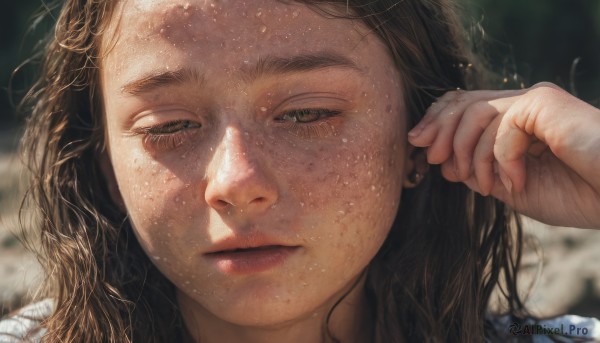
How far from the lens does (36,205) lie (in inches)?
104

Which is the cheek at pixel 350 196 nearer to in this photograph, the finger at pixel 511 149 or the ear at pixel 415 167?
the ear at pixel 415 167

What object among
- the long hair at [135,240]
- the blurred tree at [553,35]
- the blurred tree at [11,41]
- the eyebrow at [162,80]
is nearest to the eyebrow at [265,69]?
the eyebrow at [162,80]

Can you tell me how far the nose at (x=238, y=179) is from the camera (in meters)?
2.08

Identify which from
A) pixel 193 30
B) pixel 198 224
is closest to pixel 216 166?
pixel 198 224

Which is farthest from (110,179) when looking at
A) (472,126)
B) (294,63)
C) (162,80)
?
(472,126)

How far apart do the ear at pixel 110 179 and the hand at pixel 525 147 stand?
0.86 m

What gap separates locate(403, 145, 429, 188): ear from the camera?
8.19ft

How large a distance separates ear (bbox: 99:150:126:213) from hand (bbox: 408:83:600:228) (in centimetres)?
86

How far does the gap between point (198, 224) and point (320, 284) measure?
0.35 meters

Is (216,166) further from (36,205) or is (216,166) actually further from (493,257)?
(493,257)

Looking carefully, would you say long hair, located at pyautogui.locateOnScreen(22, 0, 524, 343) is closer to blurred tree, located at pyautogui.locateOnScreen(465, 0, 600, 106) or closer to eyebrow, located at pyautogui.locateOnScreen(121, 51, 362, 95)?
eyebrow, located at pyautogui.locateOnScreen(121, 51, 362, 95)

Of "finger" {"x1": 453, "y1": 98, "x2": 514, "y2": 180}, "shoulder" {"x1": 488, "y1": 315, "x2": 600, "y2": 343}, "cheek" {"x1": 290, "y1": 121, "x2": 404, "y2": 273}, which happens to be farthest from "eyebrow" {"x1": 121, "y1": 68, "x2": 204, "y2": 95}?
"shoulder" {"x1": 488, "y1": 315, "x2": 600, "y2": 343}

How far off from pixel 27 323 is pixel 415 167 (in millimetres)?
1267

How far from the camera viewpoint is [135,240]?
2.58 m
